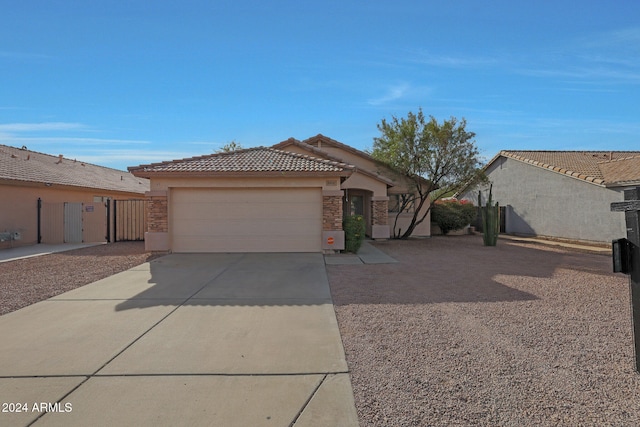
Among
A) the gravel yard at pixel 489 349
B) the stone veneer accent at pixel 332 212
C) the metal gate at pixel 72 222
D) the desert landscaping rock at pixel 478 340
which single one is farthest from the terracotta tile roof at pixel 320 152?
the gravel yard at pixel 489 349

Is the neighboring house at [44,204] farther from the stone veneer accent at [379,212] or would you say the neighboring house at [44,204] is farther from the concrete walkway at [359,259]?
the stone veneer accent at [379,212]

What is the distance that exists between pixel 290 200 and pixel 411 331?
8532 millimetres

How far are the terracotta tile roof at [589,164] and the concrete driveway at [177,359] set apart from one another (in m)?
16.9

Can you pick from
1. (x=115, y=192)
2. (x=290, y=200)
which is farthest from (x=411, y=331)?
(x=115, y=192)

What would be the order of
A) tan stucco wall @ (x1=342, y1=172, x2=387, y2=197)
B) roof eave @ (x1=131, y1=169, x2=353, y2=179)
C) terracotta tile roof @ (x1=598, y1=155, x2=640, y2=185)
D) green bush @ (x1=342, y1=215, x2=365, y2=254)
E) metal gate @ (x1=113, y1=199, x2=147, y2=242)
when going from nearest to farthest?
roof eave @ (x1=131, y1=169, x2=353, y2=179)
green bush @ (x1=342, y1=215, x2=365, y2=254)
terracotta tile roof @ (x1=598, y1=155, x2=640, y2=185)
metal gate @ (x1=113, y1=199, x2=147, y2=242)
tan stucco wall @ (x1=342, y1=172, x2=387, y2=197)

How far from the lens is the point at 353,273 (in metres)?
9.55

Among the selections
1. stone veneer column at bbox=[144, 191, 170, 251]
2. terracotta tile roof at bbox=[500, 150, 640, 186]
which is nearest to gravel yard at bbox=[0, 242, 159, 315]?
stone veneer column at bbox=[144, 191, 170, 251]

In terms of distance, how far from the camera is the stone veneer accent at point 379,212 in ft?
64.1

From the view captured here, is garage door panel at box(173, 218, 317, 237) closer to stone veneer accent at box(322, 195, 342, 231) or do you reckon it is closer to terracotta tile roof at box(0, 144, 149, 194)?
stone veneer accent at box(322, 195, 342, 231)

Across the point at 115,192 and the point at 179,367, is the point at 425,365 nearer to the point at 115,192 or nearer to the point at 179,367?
the point at 179,367

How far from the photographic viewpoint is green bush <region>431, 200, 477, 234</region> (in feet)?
74.4

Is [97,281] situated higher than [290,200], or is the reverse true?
[290,200]

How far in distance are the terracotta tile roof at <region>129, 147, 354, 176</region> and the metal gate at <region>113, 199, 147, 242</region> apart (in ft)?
18.0

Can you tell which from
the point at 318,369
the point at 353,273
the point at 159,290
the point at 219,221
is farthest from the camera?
the point at 219,221
